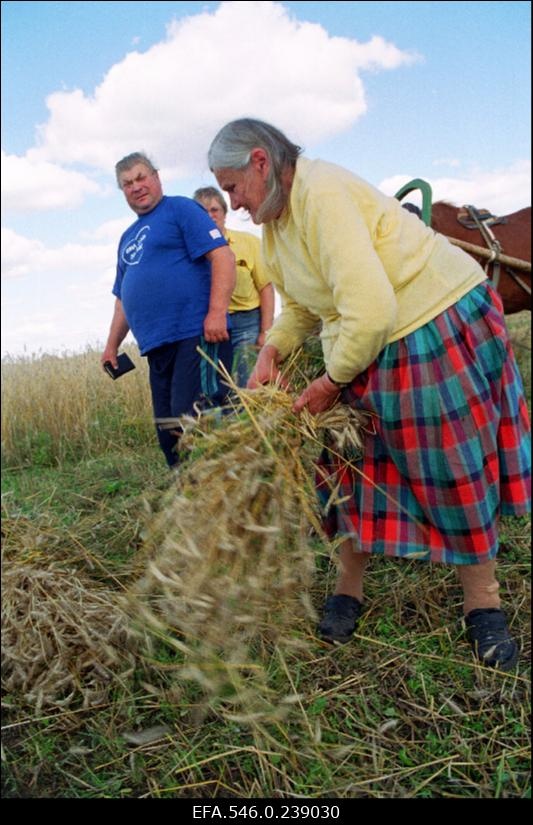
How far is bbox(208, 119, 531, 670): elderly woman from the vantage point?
1.73 metres

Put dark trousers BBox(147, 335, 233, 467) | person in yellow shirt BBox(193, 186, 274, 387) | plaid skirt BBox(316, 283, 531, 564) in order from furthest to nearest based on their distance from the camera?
1. person in yellow shirt BBox(193, 186, 274, 387)
2. dark trousers BBox(147, 335, 233, 467)
3. plaid skirt BBox(316, 283, 531, 564)

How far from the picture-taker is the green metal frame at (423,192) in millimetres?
2416

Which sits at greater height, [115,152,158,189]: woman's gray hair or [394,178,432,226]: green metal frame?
[115,152,158,189]: woman's gray hair

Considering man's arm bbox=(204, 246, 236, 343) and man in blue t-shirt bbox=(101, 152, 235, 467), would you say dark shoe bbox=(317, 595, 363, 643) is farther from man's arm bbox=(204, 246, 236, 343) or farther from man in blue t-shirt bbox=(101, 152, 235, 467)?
man's arm bbox=(204, 246, 236, 343)

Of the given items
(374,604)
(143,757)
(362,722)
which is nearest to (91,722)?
(143,757)

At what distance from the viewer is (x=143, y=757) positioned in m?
1.78

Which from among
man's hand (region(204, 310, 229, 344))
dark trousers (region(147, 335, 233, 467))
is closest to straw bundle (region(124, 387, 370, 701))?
dark trousers (region(147, 335, 233, 467))

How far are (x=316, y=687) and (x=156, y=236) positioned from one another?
5.45 feet

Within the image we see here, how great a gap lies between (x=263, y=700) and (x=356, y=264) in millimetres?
1203

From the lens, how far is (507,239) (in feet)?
16.6

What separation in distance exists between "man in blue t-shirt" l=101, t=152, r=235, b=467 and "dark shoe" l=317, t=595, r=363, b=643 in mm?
814

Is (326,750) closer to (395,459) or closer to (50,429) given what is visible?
(395,459)

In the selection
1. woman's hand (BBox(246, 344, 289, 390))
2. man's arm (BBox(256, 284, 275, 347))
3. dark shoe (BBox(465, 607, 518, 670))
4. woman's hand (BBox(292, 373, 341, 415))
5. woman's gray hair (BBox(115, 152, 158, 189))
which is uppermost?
woman's gray hair (BBox(115, 152, 158, 189))

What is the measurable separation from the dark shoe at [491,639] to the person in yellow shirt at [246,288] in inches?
86.6
